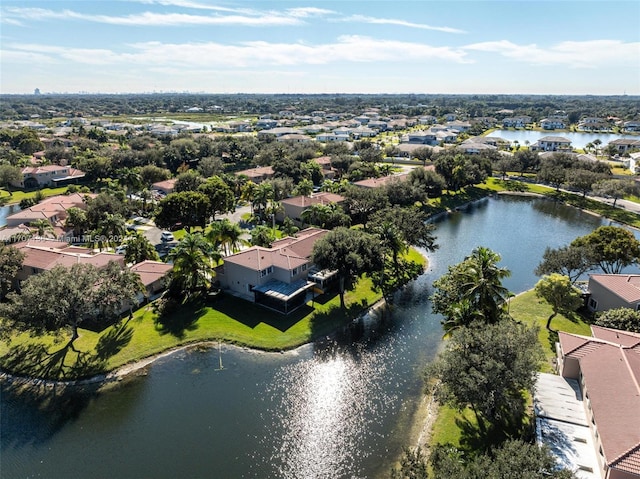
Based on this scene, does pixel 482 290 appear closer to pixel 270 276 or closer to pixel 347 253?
pixel 347 253

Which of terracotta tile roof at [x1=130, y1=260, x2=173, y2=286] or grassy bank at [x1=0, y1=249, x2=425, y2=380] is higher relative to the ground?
terracotta tile roof at [x1=130, y1=260, x2=173, y2=286]

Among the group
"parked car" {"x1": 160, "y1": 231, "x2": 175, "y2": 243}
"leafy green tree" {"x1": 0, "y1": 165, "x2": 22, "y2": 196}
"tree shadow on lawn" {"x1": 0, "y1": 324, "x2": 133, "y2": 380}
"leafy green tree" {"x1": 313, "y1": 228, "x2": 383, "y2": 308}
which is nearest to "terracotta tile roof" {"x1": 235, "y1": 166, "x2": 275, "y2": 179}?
"parked car" {"x1": 160, "y1": 231, "x2": 175, "y2": 243}

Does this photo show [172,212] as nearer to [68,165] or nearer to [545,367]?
[545,367]

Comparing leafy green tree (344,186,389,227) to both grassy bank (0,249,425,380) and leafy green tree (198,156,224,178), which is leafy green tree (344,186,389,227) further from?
leafy green tree (198,156,224,178)

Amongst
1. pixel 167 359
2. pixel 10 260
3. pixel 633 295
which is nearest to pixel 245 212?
pixel 10 260

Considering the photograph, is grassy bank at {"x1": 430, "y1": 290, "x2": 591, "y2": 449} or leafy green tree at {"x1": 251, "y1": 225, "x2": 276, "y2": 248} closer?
grassy bank at {"x1": 430, "y1": 290, "x2": 591, "y2": 449}

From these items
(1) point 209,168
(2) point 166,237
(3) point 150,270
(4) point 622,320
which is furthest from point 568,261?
(1) point 209,168

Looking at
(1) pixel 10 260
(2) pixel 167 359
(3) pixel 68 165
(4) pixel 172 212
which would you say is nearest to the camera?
(2) pixel 167 359
